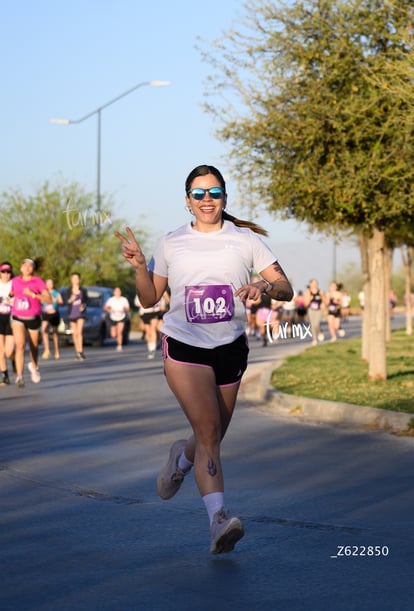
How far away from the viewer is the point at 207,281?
6.26 meters

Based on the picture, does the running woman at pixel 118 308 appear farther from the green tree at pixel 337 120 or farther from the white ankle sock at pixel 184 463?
the white ankle sock at pixel 184 463

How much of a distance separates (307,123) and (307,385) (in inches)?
136

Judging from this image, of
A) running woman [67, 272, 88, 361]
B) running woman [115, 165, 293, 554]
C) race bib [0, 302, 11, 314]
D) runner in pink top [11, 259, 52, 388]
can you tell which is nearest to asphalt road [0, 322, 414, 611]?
running woman [115, 165, 293, 554]

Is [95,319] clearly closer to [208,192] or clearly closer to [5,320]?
[5,320]

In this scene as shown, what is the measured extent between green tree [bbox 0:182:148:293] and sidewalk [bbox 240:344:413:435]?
2441cm

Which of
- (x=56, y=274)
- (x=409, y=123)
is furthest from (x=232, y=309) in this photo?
(x=56, y=274)

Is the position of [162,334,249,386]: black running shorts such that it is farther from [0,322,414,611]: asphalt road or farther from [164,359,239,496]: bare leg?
[0,322,414,611]: asphalt road

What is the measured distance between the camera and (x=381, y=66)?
16.0 meters

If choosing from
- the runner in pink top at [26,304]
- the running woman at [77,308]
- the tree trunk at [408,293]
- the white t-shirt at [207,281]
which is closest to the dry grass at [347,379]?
the runner in pink top at [26,304]

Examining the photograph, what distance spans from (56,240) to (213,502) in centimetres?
3467

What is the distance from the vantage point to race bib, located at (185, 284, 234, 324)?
6.22m

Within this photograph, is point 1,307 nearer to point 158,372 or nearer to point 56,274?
point 158,372

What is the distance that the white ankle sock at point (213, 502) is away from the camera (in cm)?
613

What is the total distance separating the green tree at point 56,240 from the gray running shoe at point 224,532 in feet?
113
